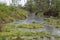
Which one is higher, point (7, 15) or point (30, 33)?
point (30, 33)

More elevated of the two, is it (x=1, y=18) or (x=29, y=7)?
(x=1, y=18)

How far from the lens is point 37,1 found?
44.8 meters

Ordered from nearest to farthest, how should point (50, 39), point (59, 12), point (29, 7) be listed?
point (50, 39) < point (59, 12) < point (29, 7)

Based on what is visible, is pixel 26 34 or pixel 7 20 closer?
pixel 26 34

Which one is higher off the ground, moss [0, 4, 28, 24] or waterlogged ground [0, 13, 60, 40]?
waterlogged ground [0, 13, 60, 40]

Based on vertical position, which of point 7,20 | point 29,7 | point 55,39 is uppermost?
point 55,39

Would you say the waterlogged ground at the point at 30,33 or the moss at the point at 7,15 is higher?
the waterlogged ground at the point at 30,33

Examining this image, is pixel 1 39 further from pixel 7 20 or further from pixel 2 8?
pixel 2 8

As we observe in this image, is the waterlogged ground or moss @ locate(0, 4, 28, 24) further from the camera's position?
moss @ locate(0, 4, 28, 24)

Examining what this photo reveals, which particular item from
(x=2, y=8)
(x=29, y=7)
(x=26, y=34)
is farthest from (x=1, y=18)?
(x=29, y=7)

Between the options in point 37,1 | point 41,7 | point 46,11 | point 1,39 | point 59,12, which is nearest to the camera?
point 1,39

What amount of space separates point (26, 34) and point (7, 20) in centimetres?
1073

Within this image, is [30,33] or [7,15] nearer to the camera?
[30,33]

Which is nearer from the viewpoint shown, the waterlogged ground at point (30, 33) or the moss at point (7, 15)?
the waterlogged ground at point (30, 33)
